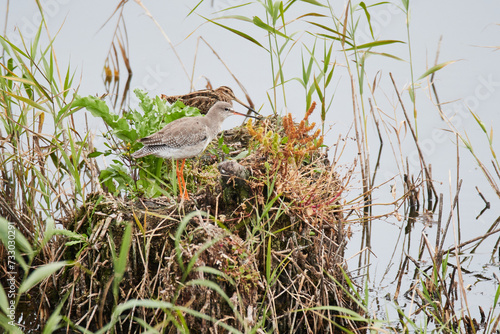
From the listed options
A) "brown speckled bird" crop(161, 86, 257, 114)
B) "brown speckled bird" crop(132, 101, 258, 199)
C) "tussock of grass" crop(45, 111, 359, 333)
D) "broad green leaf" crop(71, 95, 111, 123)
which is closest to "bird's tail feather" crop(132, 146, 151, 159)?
"brown speckled bird" crop(132, 101, 258, 199)

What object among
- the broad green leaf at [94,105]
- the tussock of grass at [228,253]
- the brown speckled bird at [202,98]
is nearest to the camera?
the tussock of grass at [228,253]

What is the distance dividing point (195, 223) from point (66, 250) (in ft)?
4.51

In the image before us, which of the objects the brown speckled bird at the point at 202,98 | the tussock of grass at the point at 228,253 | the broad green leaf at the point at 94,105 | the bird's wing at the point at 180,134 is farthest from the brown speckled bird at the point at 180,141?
the brown speckled bird at the point at 202,98

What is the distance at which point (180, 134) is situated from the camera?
5.86m

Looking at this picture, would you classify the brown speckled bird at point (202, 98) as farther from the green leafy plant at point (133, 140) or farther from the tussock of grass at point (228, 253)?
the tussock of grass at point (228, 253)

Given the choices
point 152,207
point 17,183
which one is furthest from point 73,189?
point 152,207

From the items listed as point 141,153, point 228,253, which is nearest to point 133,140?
point 141,153

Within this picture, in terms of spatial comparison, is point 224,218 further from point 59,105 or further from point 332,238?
point 59,105

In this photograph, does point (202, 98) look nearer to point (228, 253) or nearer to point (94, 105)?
point (94, 105)

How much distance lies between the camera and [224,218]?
206 inches

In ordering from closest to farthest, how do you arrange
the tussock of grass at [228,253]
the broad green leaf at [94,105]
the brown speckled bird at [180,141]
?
the tussock of grass at [228,253]
the brown speckled bird at [180,141]
the broad green leaf at [94,105]

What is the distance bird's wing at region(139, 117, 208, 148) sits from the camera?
19.0ft

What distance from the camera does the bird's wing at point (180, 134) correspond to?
5.78m

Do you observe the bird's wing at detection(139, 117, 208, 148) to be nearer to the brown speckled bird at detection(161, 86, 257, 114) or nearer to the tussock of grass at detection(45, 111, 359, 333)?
the tussock of grass at detection(45, 111, 359, 333)
